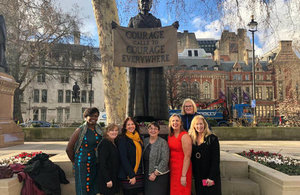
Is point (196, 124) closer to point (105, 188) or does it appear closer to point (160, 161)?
point (160, 161)

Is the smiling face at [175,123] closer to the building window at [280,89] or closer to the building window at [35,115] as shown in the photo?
the building window at [35,115]

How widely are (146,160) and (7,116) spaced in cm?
748

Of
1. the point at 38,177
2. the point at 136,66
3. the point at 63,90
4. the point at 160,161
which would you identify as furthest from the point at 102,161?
the point at 63,90

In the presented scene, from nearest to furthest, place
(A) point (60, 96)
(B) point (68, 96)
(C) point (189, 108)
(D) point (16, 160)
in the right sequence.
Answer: (C) point (189, 108), (D) point (16, 160), (A) point (60, 96), (B) point (68, 96)

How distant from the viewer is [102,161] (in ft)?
9.94

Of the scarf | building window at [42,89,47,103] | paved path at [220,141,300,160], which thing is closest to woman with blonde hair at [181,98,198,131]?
the scarf

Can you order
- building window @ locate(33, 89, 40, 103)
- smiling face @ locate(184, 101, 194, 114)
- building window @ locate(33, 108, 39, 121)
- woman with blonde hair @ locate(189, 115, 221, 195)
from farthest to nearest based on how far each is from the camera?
building window @ locate(33, 89, 40, 103), building window @ locate(33, 108, 39, 121), smiling face @ locate(184, 101, 194, 114), woman with blonde hair @ locate(189, 115, 221, 195)

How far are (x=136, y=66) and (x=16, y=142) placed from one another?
6.64m

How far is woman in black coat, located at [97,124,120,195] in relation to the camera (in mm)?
3029

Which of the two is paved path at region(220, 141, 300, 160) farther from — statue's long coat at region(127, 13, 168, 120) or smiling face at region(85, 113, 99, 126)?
smiling face at region(85, 113, 99, 126)

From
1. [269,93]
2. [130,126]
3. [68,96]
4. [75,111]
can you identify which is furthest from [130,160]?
[269,93]

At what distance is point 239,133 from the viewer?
13266 mm

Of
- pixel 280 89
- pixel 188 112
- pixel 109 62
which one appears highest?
pixel 280 89

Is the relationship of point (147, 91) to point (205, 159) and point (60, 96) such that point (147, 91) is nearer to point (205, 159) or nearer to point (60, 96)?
point (205, 159)
